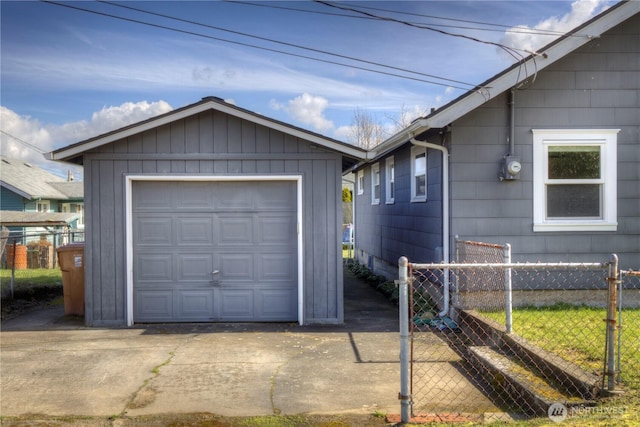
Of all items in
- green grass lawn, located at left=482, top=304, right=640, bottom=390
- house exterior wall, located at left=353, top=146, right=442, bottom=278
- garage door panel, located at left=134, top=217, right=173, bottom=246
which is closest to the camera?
green grass lawn, located at left=482, top=304, right=640, bottom=390

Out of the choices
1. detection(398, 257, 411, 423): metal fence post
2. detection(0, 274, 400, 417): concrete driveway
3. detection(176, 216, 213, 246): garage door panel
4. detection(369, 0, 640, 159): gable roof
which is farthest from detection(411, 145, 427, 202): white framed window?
detection(398, 257, 411, 423): metal fence post

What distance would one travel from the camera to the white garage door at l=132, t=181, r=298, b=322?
384 inches

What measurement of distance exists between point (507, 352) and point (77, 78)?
921 inches

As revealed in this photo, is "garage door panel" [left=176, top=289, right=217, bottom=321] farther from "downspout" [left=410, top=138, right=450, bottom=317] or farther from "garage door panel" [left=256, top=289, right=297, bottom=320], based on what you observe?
"downspout" [left=410, top=138, right=450, bottom=317]

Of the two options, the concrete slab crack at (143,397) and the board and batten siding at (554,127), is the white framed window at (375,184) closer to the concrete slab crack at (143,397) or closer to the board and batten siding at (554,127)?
the board and batten siding at (554,127)

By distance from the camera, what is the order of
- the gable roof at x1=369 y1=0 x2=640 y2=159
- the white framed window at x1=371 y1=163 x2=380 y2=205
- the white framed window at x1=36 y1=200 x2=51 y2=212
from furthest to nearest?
the white framed window at x1=36 y1=200 x2=51 y2=212
the white framed window at x1=371 y1=163 x2=380 y2=205
the gable roof at x1=369 y1=0 x2=640 y2=159

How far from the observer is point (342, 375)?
6555mm

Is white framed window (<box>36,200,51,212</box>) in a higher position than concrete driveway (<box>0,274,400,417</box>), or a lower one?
higher

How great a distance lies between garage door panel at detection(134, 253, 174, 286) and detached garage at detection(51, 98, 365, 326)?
0.7 inches

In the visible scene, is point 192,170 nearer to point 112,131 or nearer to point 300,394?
point 112,131

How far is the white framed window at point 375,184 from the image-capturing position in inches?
637

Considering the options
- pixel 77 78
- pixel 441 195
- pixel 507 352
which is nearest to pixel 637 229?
pixel 441 195

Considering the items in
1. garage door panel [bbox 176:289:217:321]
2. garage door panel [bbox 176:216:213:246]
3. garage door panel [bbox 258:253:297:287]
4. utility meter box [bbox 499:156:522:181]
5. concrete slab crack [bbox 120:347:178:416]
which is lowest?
concrete slab crack [bbox 120:347:178:416]

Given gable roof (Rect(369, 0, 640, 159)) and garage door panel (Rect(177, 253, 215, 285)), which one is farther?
garage door panel (Rect(177, 253, 215, 285))
